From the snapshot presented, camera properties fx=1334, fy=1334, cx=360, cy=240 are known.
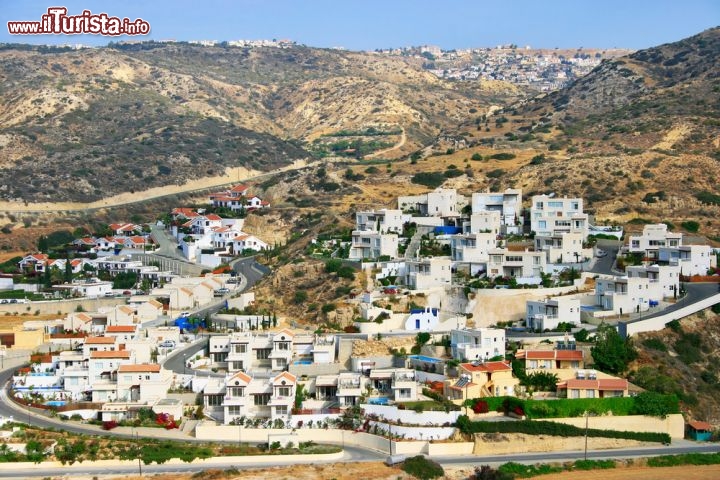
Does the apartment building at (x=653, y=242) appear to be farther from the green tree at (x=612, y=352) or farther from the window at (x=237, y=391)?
the window at (x=237, y=391)

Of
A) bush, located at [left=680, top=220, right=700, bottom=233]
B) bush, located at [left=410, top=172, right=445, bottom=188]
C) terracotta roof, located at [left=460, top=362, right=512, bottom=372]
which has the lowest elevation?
terracotta roof, located at [left=460, top=362, right=512, bottom=372]

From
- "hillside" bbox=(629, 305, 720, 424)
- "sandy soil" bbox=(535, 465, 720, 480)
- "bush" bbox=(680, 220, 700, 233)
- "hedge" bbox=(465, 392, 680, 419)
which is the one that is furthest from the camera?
"bush" bbox=(680, 220, 700, 233)

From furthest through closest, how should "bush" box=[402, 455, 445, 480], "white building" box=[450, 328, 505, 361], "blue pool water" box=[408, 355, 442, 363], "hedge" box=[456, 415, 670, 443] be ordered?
"blue pool water" box=[408, 355, 442, 363]
"white building" box=[450, 328, 505, 361]
"hedge" box=[456, 415, 670, 443]
"bush" box=[402, 455, 445, 480]

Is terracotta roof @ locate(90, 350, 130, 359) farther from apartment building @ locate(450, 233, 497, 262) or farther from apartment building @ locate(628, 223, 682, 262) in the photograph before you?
apartment building @ locate(628, 223, 682, 262)

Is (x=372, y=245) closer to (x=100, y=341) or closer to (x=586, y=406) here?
(x=100, y=341)

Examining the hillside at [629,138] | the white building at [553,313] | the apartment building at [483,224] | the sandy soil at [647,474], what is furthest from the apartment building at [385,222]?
the sandy soil at [647,474]

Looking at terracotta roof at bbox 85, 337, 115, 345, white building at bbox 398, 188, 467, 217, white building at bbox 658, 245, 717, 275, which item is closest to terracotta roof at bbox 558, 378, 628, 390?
white building at bbox 658, 245, 717, 275

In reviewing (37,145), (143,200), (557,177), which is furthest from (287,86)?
(557,177)
